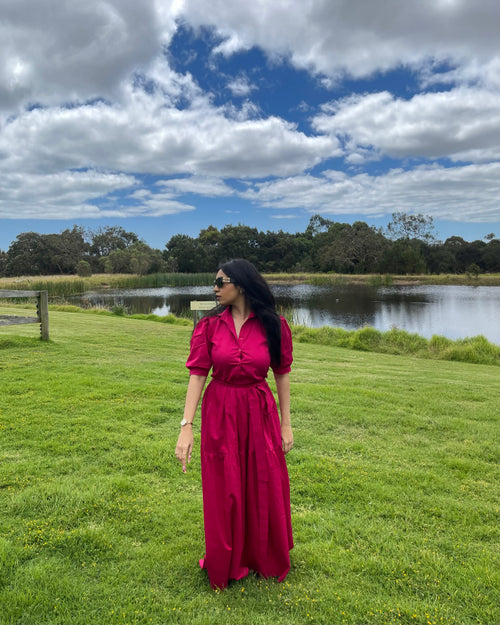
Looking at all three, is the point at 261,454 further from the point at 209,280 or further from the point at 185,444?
the point at 209,280

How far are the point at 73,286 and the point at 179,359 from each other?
111ft

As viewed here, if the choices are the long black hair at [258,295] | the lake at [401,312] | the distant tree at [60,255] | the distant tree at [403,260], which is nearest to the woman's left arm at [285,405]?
the long black hair at [258,295]

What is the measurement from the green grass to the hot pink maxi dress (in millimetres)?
214

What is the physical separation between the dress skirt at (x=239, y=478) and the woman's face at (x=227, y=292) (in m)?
0.47

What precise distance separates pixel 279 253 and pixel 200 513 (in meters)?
73.3

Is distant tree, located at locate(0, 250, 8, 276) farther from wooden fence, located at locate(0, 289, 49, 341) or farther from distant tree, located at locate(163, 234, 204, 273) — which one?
wooden fence, located at locate(0, 289, 49, 341)

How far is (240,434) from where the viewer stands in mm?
2297

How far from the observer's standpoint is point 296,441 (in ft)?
14.5

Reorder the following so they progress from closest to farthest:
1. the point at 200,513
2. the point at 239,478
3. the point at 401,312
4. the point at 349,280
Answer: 1. the point at 239,478
2. the point at 200,513
3. the point at 401,312
4. the point at 349,280

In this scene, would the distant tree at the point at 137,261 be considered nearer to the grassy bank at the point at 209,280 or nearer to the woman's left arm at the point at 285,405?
the grassy bank at the point at 209,280

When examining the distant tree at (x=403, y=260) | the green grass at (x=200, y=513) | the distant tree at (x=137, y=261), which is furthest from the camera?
the distant tree at (x=403, y=260)

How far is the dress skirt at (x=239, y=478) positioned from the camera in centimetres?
225

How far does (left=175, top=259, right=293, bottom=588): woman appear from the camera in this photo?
2262 mm

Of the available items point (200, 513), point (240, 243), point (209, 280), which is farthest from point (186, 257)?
point (200, 513)
